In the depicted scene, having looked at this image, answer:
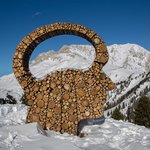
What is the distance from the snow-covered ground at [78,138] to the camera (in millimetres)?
11008

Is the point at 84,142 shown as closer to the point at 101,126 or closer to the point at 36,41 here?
the point at 101,126

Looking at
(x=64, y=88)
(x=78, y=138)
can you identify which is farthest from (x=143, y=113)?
(x=78, y=138)

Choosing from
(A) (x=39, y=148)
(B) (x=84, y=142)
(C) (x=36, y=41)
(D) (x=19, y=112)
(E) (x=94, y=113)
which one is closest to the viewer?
(A) (x=39, y=148)

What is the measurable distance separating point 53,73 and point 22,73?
151 cm

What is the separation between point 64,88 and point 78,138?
2.83 m

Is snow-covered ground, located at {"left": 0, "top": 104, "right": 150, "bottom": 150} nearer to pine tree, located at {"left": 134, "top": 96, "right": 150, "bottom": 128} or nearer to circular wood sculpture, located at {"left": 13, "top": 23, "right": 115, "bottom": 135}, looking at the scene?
circular wood sculpture, located at {"left": 13, "top": 23, "right": 115, "bottom": 135}

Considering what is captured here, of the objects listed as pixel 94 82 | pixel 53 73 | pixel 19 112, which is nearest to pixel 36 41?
pixel 53 73

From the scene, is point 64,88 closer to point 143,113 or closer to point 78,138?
point 78,138

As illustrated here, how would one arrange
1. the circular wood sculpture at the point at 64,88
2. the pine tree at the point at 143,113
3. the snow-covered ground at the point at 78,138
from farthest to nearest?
the pine tree at the point at 143,113
the circular wood sculpture at the point at 64,88
the snow-covered ground at the point at 78,138

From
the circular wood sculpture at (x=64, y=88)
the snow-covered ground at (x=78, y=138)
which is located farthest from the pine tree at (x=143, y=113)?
the circular wood sculpture at (x=64, y=88)

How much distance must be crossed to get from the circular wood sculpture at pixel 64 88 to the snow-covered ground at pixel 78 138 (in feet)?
2.84

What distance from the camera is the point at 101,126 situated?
53.7 feet

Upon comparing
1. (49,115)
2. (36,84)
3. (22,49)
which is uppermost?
(22,49)

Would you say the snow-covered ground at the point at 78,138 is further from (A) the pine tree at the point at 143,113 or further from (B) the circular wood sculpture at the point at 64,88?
(A) the pine tree at the point at 143,113
